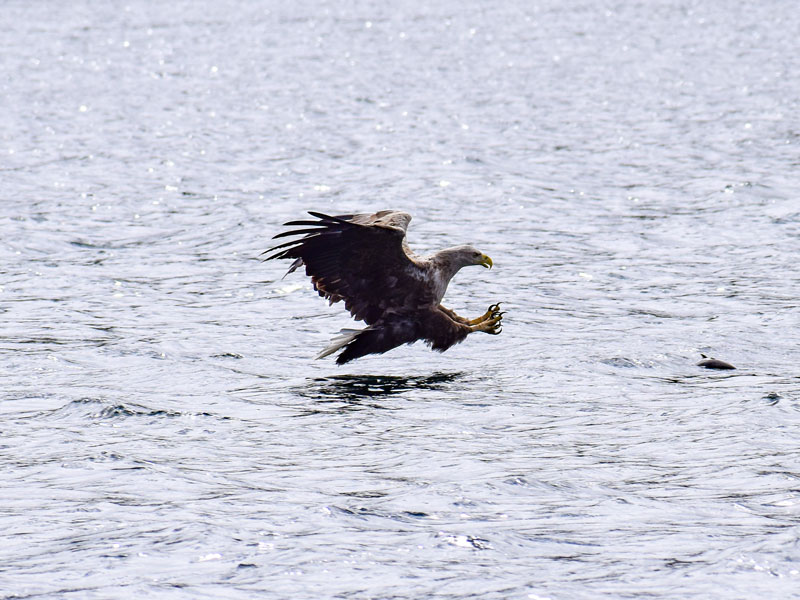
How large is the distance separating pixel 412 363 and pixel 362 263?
1.44 meters

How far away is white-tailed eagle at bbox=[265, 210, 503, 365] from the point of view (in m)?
10.0

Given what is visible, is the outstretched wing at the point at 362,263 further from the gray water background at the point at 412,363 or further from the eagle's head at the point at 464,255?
the gray water background at the point at 412,363

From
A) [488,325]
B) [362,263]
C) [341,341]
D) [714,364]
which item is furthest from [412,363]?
[714,364]

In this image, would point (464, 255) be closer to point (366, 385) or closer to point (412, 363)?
point (412, 363)

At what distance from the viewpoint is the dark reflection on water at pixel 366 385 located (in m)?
9.79

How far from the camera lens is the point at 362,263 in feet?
33.2

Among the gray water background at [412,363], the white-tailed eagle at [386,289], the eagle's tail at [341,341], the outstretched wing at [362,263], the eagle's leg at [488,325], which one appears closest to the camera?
the gray water background at [412,363]

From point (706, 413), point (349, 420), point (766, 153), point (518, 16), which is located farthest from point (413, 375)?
point (518, 16)

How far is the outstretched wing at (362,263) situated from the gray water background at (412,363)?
663 mm

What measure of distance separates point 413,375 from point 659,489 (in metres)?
3.66

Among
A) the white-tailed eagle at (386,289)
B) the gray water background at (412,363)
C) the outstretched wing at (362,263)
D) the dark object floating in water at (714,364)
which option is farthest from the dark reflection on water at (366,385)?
the dark object floating in water at (714,364)

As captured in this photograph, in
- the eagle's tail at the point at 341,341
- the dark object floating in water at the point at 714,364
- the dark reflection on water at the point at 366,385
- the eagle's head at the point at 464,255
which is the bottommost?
the dark reflection on water at the point at 366,385

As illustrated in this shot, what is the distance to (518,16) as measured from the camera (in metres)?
56.5

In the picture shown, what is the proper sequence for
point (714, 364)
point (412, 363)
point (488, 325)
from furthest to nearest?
point (412, 363)
point (488, 325)
point (714, 364)
